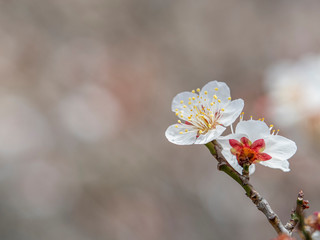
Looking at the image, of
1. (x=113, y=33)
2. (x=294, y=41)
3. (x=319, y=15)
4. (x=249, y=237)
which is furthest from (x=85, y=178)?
(x=319, y=15)

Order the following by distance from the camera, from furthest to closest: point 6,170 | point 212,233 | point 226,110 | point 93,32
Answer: point 93,32 < point 6,170 < point 212,233 < point 226,110

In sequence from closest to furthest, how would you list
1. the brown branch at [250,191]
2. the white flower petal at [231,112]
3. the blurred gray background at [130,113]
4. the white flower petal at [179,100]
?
the brown branch at [250,191]
the white flower petal at [231,112]
the white flower petal at [179,100]
the blurred gray background at [130,113]

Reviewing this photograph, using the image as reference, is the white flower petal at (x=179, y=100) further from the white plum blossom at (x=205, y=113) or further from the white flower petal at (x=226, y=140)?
the white flower petal at (x=226, y=140)

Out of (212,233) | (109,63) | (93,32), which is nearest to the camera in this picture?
(212,233)

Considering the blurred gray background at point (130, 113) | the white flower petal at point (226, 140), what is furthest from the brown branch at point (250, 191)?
the blurred gray background at point (130, 113)

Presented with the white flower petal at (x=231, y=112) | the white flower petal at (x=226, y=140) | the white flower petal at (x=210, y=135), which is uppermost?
the white flower petal at (x=231, y=112)

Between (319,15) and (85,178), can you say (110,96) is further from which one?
(319,15)
